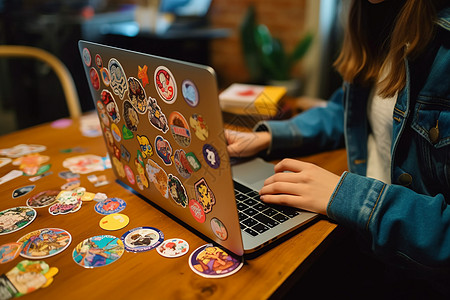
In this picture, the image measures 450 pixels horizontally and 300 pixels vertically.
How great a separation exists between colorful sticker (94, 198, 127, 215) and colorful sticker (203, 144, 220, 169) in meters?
0.27

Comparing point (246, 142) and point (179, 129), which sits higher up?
point (179, 129)

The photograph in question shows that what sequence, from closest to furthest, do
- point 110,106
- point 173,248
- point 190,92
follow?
point 190,92 → point 173,248 → point 110,106

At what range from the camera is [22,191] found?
2.34 feet

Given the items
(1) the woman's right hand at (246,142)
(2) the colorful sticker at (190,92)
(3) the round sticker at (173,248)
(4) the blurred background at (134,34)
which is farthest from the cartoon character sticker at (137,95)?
(4) the blurred background at (134,34)

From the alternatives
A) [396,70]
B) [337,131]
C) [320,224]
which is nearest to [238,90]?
[337,131]

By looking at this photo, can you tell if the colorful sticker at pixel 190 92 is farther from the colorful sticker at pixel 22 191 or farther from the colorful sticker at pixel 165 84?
the colorful sticker at pixel 22 191

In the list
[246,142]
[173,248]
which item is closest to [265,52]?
[246,142]

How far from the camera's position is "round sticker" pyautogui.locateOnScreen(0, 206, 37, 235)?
0.59m

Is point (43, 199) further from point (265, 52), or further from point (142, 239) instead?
point (265, 52)

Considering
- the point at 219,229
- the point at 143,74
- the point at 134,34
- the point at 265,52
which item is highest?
the point at 143,74

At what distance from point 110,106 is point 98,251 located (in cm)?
26

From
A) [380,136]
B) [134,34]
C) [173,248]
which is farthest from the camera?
[134,34]

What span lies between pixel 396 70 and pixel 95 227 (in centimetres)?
63

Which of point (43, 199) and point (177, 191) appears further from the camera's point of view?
point (43, 199)
